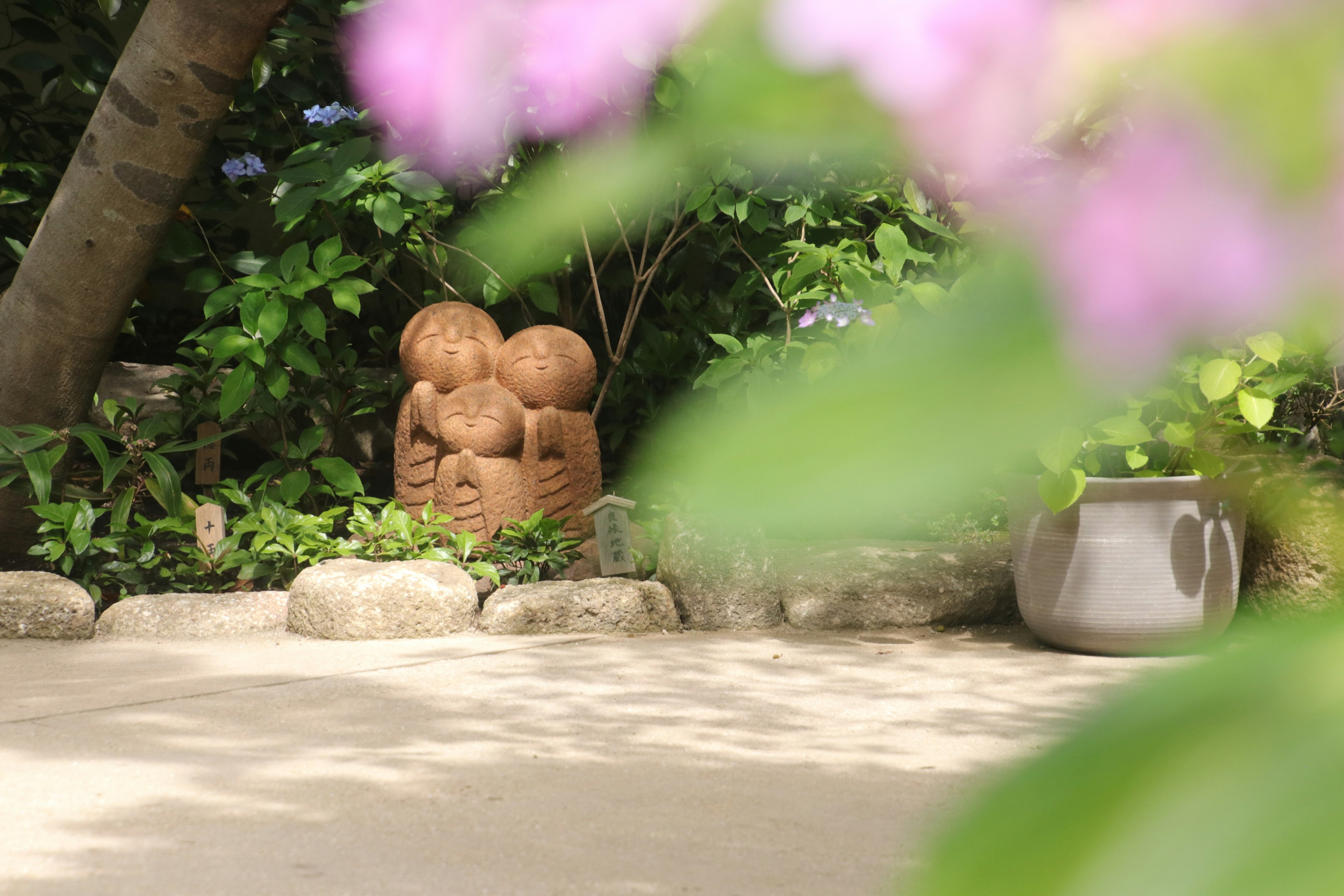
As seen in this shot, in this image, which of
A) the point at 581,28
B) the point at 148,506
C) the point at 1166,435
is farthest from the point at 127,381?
the point at 581,28

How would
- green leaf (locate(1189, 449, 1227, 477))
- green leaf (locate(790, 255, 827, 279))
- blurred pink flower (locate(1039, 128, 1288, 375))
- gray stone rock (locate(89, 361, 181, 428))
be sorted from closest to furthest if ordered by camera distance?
blurred pink flower (locate(1039, 128, 1288, 375)) → green leaf (locate(790, 255, 827, 279)) → green leaf (locate(1189, 449, 1227, 477)) → gray stone rock (locate(89, 361, 181, 428))

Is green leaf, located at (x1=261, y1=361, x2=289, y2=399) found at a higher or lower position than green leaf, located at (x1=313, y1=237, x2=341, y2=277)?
lower

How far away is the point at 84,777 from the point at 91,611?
1504 millimetres

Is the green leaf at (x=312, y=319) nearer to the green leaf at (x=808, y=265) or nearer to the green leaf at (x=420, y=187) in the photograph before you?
the green leaf at (x=420, y=187)

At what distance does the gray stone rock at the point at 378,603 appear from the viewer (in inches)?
139

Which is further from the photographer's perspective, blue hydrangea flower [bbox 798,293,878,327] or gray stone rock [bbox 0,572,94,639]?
gray stone rock [bbox 0,572,94,639]

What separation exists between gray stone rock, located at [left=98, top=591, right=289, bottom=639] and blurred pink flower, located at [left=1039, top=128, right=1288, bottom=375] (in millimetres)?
3802

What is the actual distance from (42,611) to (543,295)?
6.86 ft

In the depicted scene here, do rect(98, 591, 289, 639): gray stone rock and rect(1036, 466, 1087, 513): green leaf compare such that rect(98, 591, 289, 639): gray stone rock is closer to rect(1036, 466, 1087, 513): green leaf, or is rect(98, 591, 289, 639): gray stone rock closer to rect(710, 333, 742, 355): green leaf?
rect(710, 333, 742, 355): green leaf

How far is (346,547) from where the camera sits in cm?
402

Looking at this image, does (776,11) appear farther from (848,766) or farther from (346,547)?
(346,547)

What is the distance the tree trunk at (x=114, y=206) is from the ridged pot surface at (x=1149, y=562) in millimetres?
2891

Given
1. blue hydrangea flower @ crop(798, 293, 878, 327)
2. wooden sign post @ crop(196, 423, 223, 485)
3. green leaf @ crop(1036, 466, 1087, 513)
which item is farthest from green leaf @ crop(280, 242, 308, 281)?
green leaf @ crop(1036, 466, 1087, 513)

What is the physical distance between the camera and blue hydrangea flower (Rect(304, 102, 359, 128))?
427 cm
